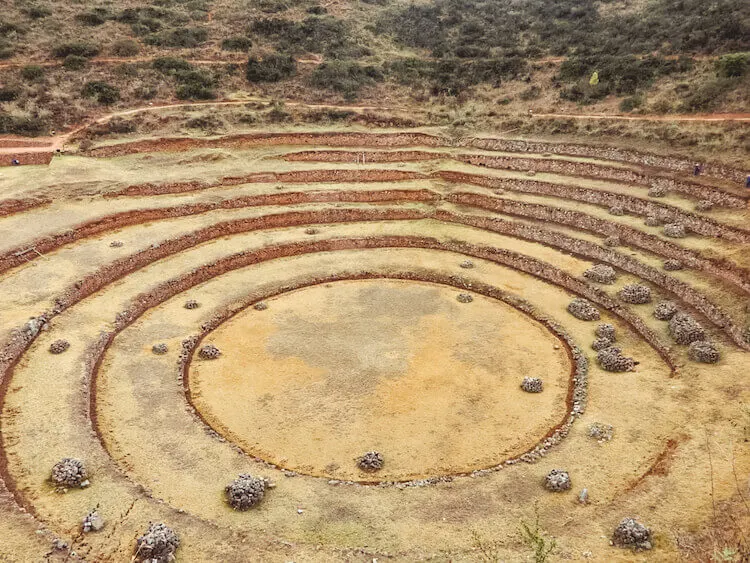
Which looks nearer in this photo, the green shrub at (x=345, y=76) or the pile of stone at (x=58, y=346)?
the pile of stone at (x=58, y=346)

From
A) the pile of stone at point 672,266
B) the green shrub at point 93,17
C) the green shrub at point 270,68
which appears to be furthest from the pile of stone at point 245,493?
the green shrub at point 93,17

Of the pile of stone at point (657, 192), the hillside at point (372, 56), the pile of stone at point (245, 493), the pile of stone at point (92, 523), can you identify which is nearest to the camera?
the pile of stone at point (92, 523)

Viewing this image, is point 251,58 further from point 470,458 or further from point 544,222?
point 470,458

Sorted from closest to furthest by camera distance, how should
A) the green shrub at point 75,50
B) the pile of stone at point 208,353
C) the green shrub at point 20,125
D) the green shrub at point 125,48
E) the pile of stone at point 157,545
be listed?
the pile of stone at point 157,545 → the pile of stone at point 208,353 → the green shrub at point 20,125 → the green shrub at point 75,50 → the green shrub at point 125,48

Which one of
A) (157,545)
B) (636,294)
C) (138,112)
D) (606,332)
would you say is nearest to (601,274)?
(636,294)

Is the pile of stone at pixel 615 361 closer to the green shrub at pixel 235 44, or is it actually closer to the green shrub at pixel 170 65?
the green shrub at pixel 170 65

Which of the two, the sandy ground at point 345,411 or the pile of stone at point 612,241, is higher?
the pile of stone at point 612,241

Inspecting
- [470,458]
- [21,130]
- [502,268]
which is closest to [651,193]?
[502,268]
